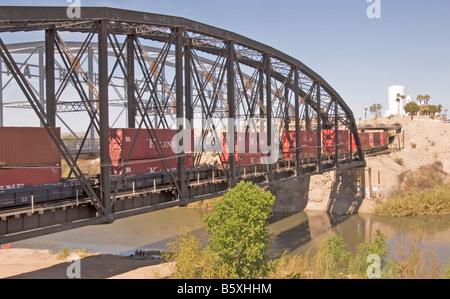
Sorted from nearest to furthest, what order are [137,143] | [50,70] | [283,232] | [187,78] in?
[50,70]
[137,143]
[187,78]
[283,232]

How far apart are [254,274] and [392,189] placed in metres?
42.6

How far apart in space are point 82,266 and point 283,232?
80.3ft

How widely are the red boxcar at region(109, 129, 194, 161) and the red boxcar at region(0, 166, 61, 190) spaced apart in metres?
4.16

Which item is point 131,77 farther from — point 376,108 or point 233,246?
point 376,108

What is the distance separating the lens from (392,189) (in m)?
59.2

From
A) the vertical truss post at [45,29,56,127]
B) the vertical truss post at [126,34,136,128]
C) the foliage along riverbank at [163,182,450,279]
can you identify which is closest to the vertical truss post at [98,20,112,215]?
the vertical truss post at [45,29,56,127]

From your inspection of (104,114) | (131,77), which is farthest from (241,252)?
(131,77)

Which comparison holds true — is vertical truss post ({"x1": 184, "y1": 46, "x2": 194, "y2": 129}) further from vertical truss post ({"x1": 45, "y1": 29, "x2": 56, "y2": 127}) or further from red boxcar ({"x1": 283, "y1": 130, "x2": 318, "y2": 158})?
red boxcar ({"x1": 283, "y1": 130, "x2": 318, "y2": 158})

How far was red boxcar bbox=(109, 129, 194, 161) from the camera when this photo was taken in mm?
25203

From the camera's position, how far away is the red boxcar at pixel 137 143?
2520 centimetres

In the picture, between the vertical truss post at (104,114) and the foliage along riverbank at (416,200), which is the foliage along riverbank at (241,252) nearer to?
the vertical truss post at (104,114)

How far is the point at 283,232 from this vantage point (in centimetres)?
4788

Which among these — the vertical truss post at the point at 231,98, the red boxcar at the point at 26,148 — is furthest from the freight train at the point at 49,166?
the vertical truss post at the point at 231,98
